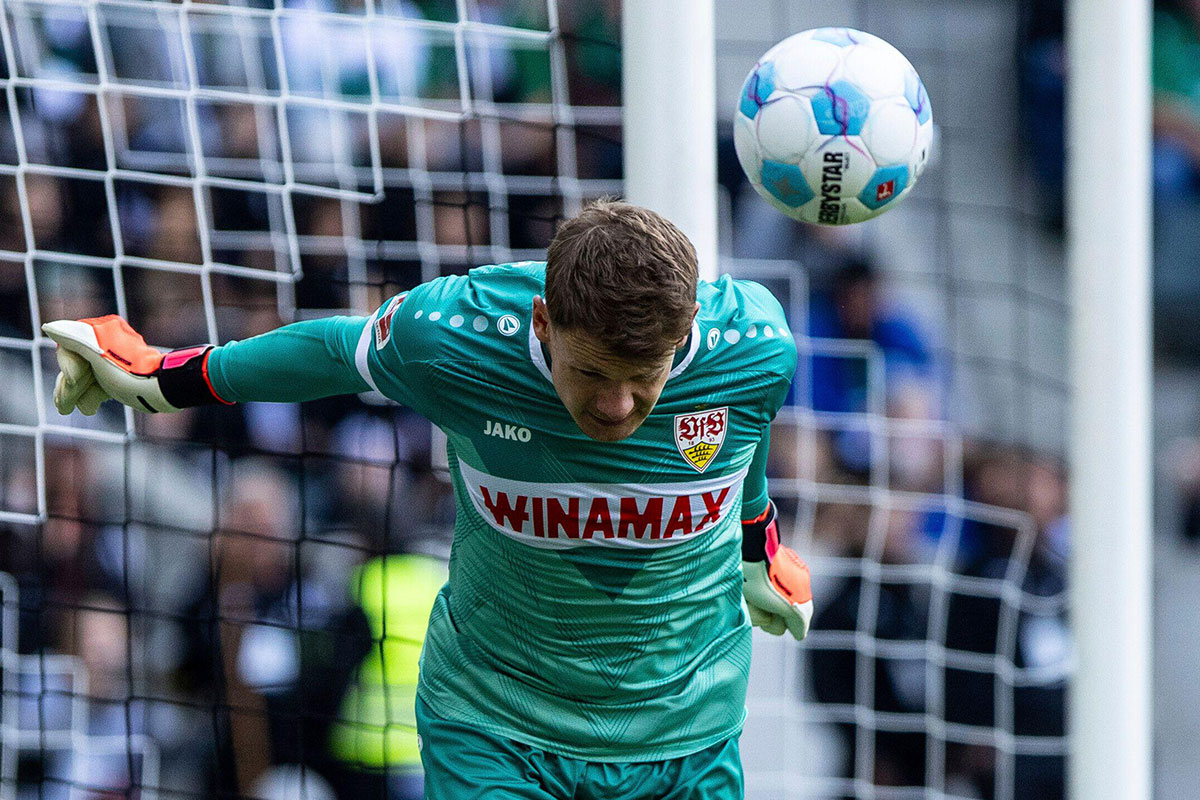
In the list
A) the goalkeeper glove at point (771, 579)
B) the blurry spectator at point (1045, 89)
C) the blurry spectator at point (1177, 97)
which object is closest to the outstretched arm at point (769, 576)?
the goalkeeper glove at point (771, 579)

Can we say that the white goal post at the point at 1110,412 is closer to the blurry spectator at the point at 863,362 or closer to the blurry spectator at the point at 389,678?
the blurry spectator at the point at 863,362

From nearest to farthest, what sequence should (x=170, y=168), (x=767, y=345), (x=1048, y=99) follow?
(x=767, y=345), (x=170, y=168), (x=1048, y=99)

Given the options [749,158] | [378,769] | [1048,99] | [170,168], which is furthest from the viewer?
[1048,99]

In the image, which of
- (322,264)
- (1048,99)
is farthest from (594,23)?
(1048,99)

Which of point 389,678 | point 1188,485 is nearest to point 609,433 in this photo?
point 389,678

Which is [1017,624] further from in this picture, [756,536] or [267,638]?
[756,536]

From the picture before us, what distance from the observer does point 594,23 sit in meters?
5.19

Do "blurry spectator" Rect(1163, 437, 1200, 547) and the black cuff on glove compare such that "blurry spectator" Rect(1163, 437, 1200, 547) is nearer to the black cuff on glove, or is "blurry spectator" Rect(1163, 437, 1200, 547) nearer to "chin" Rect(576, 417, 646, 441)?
the black cuff on glove

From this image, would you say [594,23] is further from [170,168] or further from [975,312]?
[975,312]

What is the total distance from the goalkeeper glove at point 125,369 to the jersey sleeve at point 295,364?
2.1 inches

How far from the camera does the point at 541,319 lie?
212cm

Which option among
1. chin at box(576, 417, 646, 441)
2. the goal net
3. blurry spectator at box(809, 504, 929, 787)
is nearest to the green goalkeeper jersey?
chin at box(576, 417, 646, 441)

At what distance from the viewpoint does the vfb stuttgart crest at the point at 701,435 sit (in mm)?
2301

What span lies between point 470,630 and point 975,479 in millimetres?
3193
